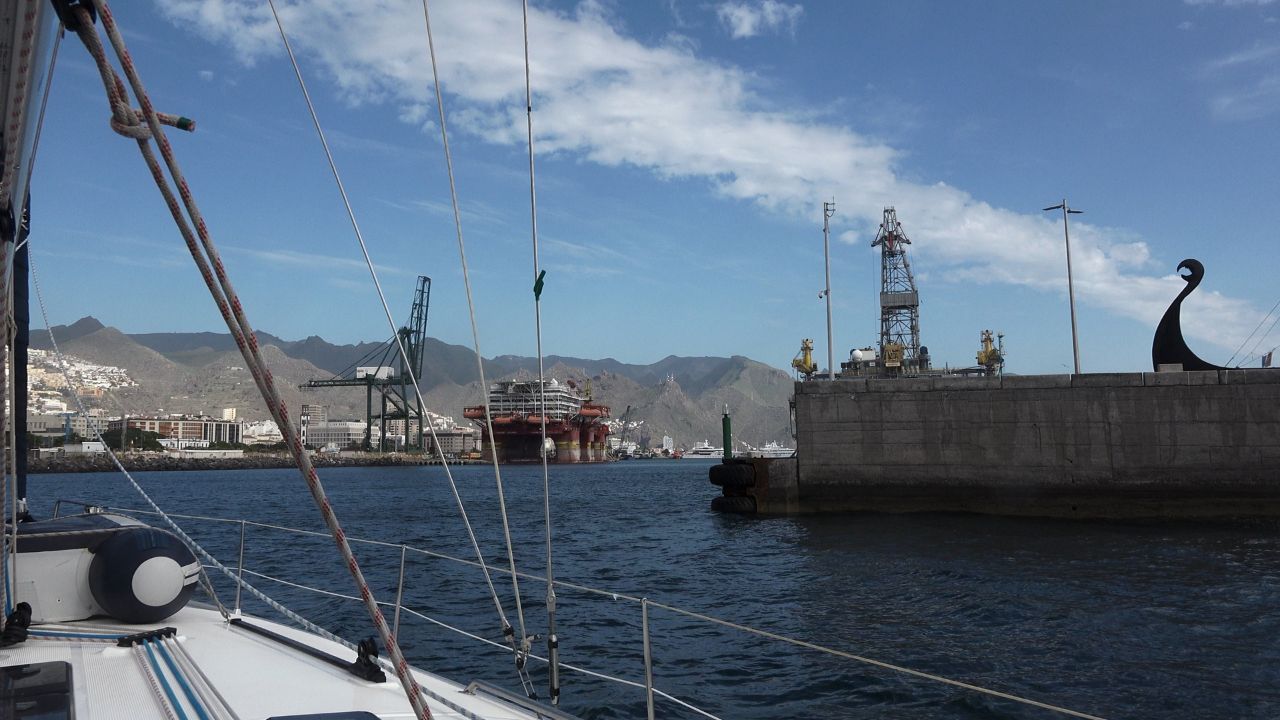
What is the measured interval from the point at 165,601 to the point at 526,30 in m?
4.71

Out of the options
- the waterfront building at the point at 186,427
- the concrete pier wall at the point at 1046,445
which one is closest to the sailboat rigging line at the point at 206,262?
the concrete pier wall at the point at 1046,445

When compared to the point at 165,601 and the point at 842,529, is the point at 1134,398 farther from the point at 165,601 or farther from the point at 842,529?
the point at 165,601

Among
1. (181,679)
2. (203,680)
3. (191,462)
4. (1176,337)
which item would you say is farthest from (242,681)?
(191,462)

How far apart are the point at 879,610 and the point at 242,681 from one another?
32.2ft

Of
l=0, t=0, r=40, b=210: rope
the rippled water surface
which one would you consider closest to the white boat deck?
the rippled water surface

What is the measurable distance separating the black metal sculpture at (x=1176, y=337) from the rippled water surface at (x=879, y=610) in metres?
5.43

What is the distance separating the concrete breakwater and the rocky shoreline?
8888 cm

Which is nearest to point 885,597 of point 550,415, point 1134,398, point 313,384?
point 1134,398

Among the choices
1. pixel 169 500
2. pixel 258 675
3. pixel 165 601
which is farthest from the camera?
pixel 169 500

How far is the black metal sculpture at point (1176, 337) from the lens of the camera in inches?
953

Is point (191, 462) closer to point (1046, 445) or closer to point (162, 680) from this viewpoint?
point (1046, 445)

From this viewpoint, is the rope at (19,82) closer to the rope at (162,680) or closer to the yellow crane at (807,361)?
the rope at (162,680)

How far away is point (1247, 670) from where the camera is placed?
8.82 m

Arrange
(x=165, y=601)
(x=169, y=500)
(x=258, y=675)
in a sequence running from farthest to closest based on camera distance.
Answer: (x=169, y=500) < (x=165, y=601) < (x=258, y=675)
